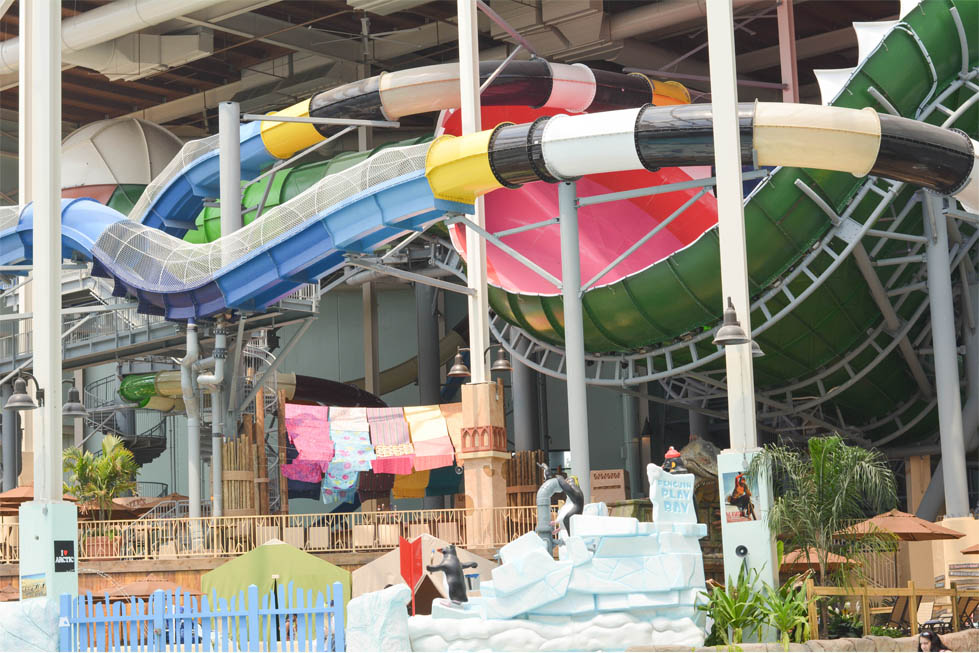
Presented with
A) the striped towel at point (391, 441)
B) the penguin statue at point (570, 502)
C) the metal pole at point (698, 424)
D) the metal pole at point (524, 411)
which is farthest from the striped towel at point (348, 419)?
the penguin statue at point (570, 502)

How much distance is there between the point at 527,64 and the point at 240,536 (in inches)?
528

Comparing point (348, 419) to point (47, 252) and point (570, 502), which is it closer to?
point (47, 252)

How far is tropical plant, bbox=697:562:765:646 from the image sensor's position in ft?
49.2

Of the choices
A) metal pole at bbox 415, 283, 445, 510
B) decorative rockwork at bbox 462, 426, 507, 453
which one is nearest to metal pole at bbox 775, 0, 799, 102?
decorative rockwork at bbox 462, 426, 507, 453

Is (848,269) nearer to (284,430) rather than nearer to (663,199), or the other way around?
(663,199)

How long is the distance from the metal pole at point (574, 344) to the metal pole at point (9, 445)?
21.5 metres

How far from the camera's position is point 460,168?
74.7 ft

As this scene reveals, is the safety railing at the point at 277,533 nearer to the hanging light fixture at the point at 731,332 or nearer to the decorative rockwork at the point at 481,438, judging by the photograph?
the decorative rockwork at the point at 481,438

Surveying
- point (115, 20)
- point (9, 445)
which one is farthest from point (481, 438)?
point (115, 20)

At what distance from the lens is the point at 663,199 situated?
33531 millimetres

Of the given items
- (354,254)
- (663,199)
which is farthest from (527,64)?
(354,254)

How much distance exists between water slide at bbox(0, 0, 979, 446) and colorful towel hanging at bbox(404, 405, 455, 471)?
3166mm

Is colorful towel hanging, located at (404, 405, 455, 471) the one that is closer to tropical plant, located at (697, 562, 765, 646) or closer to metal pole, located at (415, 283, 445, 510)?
metal pole, located at (415, 283, 445, 510)

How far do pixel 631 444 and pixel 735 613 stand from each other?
95.9 feet
